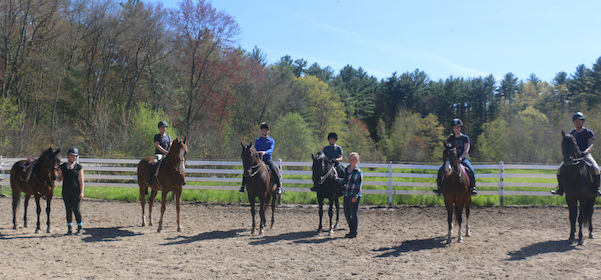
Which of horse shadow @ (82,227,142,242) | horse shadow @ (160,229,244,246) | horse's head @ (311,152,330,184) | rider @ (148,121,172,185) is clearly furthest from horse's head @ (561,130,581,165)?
horse shadow @ (82,227,142,242)

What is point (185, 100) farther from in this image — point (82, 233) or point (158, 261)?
point (158, 261)

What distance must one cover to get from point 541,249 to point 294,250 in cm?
431

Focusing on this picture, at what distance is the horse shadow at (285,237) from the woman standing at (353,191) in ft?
2.96

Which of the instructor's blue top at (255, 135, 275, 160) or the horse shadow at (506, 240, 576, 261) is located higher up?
the instructor's blue top at (255, 135, 275, 160)

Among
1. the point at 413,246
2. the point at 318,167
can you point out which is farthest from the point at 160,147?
the point at 413,246

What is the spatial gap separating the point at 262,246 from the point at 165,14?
83.0 ft

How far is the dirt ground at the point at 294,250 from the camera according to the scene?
19.0 ft

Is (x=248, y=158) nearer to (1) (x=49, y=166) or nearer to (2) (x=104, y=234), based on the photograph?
(2) (x=104, y=234)

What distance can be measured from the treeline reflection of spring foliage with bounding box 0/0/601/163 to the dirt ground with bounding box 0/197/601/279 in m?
12.8

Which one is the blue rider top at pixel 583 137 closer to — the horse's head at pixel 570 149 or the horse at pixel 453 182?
the horse's head at pixel 570 149

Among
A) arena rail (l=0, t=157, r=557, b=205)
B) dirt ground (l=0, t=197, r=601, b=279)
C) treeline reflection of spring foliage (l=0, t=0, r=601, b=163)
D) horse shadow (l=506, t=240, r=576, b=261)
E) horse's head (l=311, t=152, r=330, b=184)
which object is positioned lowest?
dirt ground (l=0, t=197, r=601, b=279)

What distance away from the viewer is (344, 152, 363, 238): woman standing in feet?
26.9

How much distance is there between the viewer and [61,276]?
5.55 meters

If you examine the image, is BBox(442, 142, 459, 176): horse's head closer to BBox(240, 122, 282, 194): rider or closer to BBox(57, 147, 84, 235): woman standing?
BBox(240, 122, 282, 194): rider
